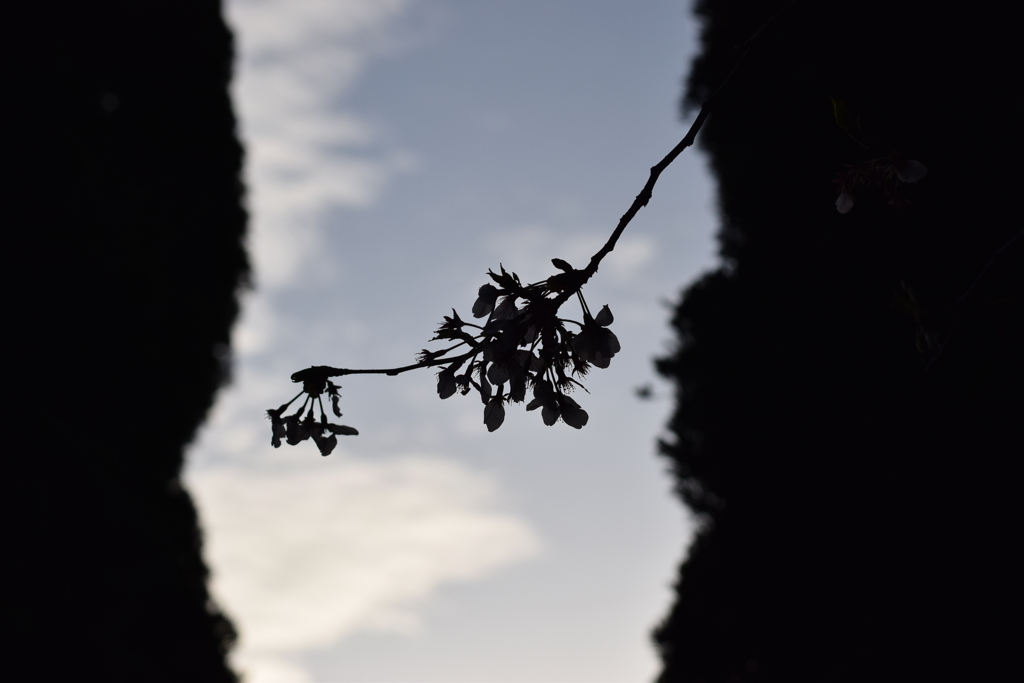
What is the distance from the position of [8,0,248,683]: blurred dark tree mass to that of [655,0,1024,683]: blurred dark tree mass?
7.68 metres

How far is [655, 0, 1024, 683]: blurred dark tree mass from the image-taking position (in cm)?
386

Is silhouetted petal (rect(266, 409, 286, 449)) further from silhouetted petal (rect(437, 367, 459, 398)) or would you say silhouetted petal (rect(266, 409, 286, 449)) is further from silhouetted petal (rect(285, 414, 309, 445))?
silhouetted petal (rect(437, 367, 459, 398))

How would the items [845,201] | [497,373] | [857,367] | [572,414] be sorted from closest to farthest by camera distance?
[497,373] < [572,414] < [845,201] < [857,367]

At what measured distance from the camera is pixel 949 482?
13.9ft

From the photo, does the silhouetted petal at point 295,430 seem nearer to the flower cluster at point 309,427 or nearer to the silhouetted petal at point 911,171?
the flower cluster at point 309,427

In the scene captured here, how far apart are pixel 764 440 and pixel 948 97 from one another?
263 centimetres

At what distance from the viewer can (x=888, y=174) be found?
1.67 metres

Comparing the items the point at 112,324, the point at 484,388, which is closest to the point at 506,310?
the point at 484,388

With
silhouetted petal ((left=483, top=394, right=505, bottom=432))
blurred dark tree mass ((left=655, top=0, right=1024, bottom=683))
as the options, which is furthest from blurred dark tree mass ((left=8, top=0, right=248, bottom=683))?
silhouetted petal ((left=483, top=394, right=505, bottom=432))

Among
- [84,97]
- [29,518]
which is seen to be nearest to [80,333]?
[29,518]

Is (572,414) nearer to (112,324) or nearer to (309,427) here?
(309,427)

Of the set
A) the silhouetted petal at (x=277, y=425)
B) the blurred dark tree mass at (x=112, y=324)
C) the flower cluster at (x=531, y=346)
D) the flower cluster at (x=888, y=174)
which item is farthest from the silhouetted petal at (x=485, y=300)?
the blurred dark tree mass at (x=112, y=324)

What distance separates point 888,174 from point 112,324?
1191 centimetres

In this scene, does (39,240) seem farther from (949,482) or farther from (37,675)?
(949,482)
